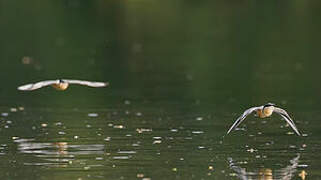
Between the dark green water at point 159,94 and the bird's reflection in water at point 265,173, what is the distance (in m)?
0.02

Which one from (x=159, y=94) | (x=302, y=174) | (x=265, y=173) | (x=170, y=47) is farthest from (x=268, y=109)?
(x=170, y=47)

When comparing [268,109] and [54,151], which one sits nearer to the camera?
[54,151]

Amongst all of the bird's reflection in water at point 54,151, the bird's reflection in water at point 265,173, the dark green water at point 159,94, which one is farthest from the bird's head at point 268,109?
the bird's reflection in water at point 54,151

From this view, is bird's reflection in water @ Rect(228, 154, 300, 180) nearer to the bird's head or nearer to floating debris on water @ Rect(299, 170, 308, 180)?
floating debris on water @ Rect(299, 170, 308, 180)

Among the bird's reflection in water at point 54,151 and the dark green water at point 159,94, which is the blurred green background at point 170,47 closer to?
the dark green water at point 159,94

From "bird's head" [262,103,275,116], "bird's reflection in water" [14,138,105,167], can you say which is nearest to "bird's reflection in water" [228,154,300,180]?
"bird's head" [262,103,275,116]

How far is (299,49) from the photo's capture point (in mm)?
43969

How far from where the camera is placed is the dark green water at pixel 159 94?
19828 mm

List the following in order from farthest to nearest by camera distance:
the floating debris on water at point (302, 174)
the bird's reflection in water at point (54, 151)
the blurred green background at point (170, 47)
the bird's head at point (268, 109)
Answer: the blurred green background at point (170, 47), the bird's head at point (268, 109), the bird's reflection in water at point (54, 151), the floating debris on water at point (302, 174)

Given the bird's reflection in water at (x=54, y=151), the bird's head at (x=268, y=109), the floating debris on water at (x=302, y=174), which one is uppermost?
the bird's head at (x=268, y=109)

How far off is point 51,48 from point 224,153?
24393 mm

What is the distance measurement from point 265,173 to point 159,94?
38.0 ft

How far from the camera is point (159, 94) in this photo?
30141 mm

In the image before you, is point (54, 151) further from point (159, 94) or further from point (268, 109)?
point (159, 94)
